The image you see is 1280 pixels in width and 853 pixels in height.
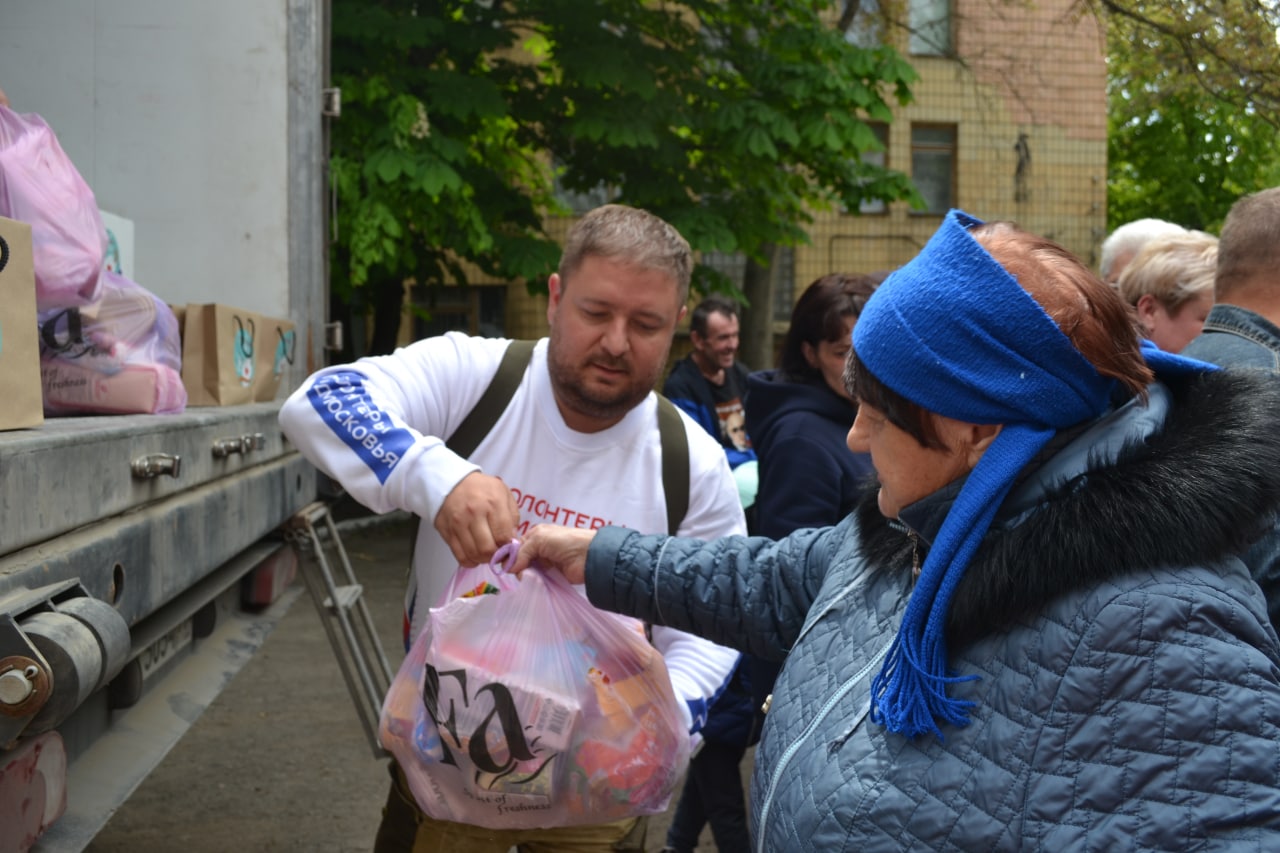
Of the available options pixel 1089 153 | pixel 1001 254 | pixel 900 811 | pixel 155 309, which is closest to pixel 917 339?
pixel 1001 254

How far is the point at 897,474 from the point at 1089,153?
2224cm

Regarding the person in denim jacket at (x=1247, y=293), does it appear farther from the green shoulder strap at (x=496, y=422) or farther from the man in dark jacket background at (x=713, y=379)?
the man in dark jacket background at (x=713, y=379)

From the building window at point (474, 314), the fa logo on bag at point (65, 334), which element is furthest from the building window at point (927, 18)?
the fa logo on bag at point (65, 334)

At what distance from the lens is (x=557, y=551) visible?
2344 millimetres

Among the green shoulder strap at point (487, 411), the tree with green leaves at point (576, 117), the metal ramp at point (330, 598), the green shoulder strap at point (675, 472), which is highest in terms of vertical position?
the tree with green leaves at point (576, 117)

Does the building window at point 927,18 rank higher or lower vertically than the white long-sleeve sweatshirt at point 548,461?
higher

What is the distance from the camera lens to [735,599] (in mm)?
2217

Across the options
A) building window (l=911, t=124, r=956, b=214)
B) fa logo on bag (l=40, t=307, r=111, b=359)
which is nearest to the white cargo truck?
fa logo on bag (l=40, t=307, r=111, b=359)

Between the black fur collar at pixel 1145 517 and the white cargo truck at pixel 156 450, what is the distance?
3.73 ft

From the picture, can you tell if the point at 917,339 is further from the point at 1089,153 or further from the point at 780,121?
the point at 1089,153

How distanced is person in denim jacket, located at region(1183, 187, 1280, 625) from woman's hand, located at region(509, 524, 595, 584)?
132 centimetres

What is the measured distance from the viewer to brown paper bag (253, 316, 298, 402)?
12.9ft

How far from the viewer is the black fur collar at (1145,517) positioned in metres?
1.43

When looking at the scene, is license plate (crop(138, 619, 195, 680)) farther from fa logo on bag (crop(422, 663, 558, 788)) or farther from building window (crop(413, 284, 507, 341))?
building window (crop(413, 284, 507, 341))
